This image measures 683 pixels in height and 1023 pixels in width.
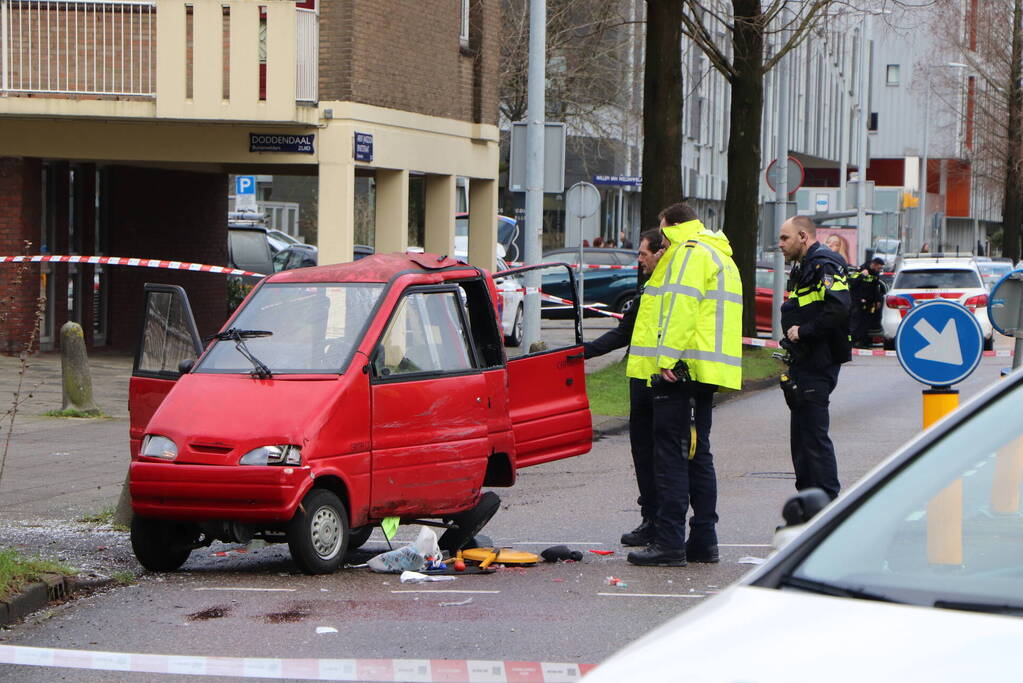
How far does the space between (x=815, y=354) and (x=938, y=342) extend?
0.70 m

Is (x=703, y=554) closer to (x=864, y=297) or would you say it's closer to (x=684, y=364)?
(x=684, y=364)

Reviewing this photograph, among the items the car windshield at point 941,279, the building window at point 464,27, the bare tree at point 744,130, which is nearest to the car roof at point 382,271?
the building window at point 464,27

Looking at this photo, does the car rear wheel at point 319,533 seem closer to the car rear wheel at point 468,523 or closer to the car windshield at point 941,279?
the car rear wheel at point 468,523

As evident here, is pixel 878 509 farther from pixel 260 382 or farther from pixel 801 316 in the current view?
pixel 801 316

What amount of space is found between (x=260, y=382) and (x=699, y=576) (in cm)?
253

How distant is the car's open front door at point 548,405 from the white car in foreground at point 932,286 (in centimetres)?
1957

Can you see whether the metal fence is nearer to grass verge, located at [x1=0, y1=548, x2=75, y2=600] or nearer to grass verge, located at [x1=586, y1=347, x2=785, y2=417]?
grass verge, located at [x1=586, y1=347, x2=785, y2=417]

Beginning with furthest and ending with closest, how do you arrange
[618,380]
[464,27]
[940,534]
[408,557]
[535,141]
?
[464,27], [618,380], [535,141], [408,557], [940,534]

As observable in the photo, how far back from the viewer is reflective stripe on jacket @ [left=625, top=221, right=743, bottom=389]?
888cm

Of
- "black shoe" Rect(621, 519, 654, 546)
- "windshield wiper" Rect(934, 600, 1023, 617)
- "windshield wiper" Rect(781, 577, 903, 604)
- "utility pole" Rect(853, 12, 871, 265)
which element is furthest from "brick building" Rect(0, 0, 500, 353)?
"utility pole" Rect(853, 12, 871, 265)

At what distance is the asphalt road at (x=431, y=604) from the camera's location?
699 cm

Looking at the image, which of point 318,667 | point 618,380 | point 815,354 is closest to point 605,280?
point 618,380

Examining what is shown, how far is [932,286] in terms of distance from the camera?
2916 cm

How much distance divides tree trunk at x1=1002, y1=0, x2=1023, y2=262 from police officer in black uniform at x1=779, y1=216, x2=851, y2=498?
5511 centimetres
